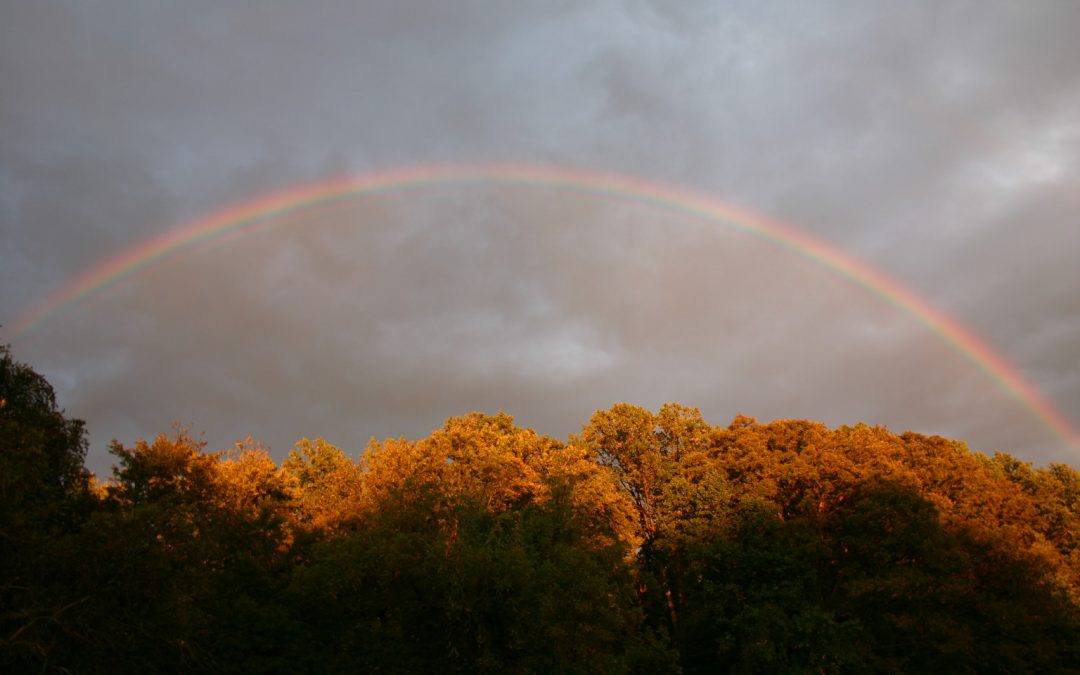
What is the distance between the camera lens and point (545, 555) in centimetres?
3619

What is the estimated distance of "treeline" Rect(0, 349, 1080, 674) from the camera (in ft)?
72.8

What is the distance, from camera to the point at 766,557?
4434 cm

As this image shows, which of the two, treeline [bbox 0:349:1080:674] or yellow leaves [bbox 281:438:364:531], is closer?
treeline [bbox 0:349:1080:674]

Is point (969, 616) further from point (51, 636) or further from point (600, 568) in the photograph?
point (51, 636)

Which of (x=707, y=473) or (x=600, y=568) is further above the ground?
(x=707, y=473)

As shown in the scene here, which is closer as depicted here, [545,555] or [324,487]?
[545,555]

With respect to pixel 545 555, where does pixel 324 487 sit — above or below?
above

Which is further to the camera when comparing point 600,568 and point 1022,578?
point 1022,578

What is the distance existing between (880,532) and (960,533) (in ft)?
16.8

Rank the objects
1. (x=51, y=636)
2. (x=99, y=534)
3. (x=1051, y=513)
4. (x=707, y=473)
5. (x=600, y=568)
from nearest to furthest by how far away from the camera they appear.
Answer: (x=51, y=636), (x=99, y=534), (x=600, y=568), (x=707, y=473), (x=1051, y=513)

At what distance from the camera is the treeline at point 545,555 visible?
72.8ft

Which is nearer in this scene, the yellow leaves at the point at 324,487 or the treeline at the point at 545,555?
the treeline at the point at 545,555

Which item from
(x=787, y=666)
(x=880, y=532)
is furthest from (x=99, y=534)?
(x=880, y=532)

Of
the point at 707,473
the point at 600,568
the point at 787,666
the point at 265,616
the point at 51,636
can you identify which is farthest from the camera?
the point at 707,473
